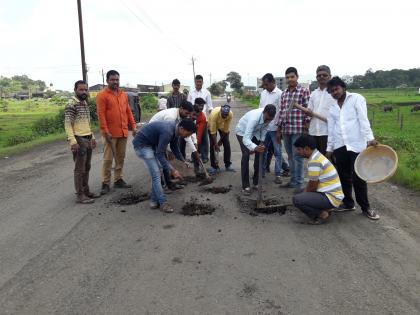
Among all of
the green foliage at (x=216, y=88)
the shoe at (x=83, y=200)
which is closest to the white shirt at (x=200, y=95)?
the shoe at (x=83, y=200)

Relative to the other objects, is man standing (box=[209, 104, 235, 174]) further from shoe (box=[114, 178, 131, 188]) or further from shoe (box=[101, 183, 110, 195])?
shoe (box=[101, 183, 110, 195])

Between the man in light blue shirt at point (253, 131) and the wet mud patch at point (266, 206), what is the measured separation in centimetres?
47

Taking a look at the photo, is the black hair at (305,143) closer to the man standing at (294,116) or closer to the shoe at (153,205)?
the man standing at (294,116)

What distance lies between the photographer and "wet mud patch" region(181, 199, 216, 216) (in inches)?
223

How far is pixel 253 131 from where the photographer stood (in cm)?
643

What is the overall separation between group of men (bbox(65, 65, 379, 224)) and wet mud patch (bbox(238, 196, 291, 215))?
41 centimetres

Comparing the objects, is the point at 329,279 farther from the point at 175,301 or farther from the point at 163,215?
the point at 163,215

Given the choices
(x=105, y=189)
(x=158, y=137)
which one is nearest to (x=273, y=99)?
(x=158, y=137)

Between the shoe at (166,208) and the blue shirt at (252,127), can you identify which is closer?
the shoe at (166,208)

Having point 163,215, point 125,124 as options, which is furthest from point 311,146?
point 125,124

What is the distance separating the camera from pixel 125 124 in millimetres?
6992

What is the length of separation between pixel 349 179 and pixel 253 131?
169 centimetres

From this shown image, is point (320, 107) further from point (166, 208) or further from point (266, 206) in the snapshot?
point (166, 208)

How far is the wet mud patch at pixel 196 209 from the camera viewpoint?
18.6 ft
